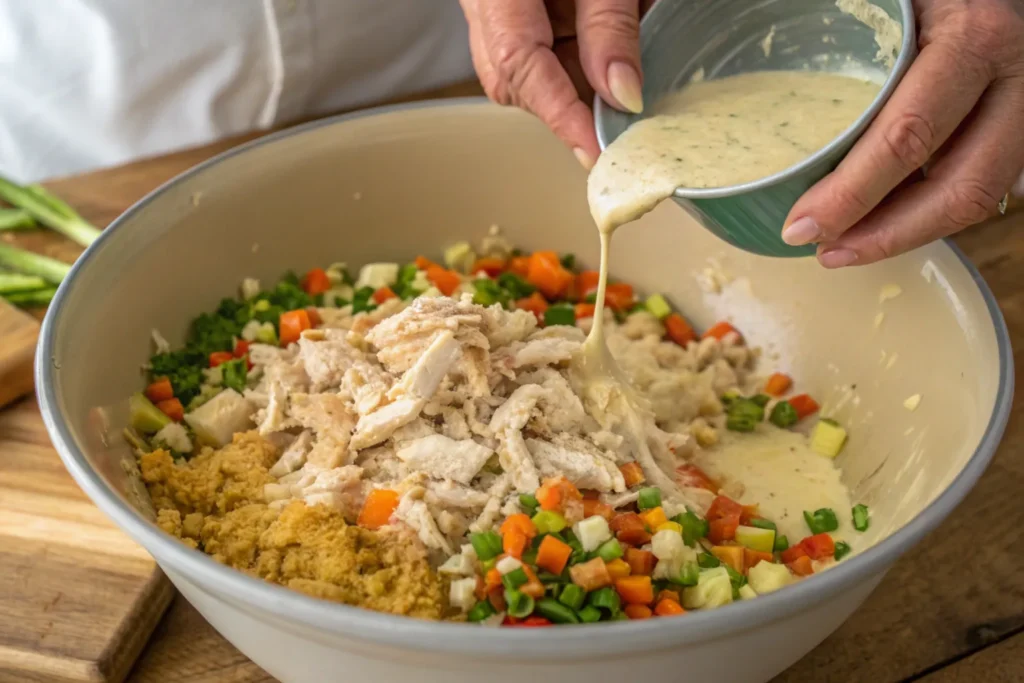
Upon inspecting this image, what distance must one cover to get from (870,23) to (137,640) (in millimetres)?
1779

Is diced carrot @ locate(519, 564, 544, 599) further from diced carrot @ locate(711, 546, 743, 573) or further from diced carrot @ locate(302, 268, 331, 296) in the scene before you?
diced carrot @ locate(302, 268, 331, 296)

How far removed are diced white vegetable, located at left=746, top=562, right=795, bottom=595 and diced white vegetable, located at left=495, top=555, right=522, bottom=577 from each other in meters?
0.46

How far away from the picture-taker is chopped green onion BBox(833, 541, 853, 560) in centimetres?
175

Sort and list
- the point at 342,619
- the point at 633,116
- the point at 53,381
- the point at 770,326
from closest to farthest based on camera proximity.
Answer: the point at 342,619, the point at 53,381, the point at 633,116, the point at 770,326

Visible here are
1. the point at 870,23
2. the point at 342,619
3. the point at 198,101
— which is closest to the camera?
the point at 342,619

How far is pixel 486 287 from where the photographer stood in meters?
2.34

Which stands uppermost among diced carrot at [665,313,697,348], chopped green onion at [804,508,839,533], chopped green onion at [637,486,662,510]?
chopped green onion at [637,486,662,510]

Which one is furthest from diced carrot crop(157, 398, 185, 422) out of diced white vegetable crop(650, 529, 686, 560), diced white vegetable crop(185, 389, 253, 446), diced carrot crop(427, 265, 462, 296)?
diced white vegetable crop(650, 529, 686, 560)

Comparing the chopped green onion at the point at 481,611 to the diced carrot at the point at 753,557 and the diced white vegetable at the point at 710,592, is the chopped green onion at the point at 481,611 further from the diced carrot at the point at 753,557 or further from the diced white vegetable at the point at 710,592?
the diced carrot at the point at 753,557

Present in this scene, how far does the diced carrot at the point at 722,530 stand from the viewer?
175 centimetres

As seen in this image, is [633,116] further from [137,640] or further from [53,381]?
[137,640]

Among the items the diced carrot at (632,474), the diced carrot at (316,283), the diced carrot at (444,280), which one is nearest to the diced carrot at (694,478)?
the diced carrot at (632,474)

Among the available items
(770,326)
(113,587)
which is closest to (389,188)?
(770,326)

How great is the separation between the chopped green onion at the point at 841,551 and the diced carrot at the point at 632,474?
40 cm
